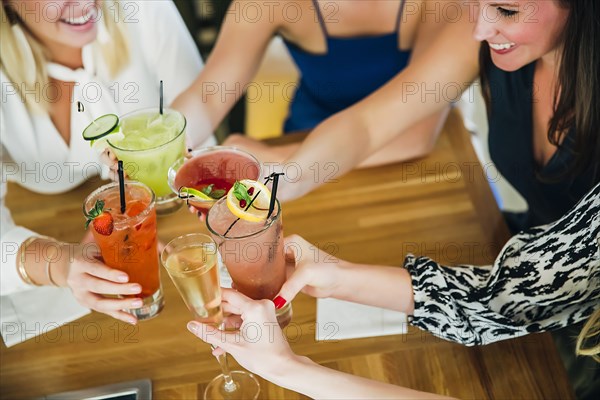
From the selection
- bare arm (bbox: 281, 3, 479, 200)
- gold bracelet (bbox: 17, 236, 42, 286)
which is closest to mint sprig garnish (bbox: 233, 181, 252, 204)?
bare arm (bbox: 281, 3, 479, 200)

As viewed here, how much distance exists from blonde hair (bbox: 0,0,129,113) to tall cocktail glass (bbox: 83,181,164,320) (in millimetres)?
725

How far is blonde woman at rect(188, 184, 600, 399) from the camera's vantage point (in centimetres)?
131

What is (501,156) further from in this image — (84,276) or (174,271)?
(84,276)

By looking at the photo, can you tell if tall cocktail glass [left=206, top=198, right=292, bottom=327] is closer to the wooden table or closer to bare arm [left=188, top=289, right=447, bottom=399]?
bare arm [left=188, top=289, right=447, bottom=399]

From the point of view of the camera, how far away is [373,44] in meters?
2.18

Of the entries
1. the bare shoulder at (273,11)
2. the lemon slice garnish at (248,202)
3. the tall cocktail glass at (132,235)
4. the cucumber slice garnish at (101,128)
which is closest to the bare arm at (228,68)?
the bare shoulder at (273,11)

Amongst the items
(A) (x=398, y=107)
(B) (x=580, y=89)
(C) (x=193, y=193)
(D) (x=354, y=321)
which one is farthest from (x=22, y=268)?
(B) (x=580, y=89)

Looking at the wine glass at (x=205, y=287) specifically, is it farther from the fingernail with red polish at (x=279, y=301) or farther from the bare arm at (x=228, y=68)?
the bare arm at (x=228, y=68)

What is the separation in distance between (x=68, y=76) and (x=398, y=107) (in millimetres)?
988

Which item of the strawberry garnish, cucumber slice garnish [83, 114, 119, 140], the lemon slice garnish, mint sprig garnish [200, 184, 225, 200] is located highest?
the lemon slice garnish

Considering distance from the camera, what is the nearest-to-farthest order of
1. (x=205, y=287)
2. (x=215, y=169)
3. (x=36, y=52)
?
1. (x=205, y=287)
2. (x=215, y=169)
3. (x=36, y=52)

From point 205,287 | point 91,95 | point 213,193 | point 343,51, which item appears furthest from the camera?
point 343,51

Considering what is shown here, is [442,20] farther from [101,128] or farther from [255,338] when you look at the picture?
[255,338]

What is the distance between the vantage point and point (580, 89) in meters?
1.48
